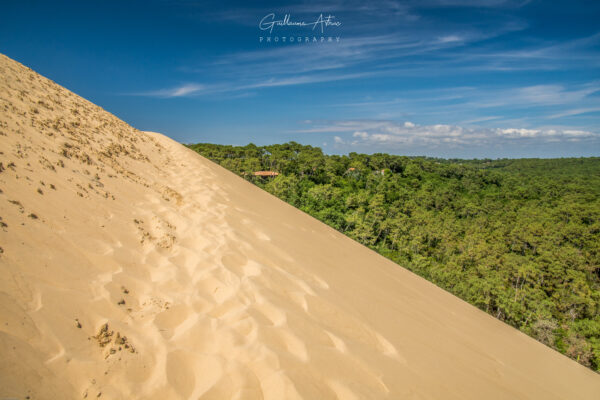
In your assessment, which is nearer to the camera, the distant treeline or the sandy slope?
the sandy slope

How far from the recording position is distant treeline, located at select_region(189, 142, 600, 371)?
22641mm

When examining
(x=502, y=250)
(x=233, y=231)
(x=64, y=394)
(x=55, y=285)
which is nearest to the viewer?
(x=64, y=394)

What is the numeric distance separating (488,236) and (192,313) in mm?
41126

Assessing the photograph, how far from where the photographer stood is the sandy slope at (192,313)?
5.44ft

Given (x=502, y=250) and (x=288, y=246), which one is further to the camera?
(x=502, y=250)

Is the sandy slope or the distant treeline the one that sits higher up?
the sandy slope

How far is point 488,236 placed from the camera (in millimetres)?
34875

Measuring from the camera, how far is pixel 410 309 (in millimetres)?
3873

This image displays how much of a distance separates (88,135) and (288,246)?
5.23 meters

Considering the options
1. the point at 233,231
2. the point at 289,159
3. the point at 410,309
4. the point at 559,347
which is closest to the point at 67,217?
the point at 233,231

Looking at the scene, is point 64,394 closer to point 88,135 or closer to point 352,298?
point 352,298

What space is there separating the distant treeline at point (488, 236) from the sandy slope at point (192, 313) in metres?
22.6

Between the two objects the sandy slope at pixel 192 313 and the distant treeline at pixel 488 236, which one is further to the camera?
the distant treeline at pixel 488 236

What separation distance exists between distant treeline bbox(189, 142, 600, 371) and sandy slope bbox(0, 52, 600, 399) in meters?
22.6
